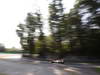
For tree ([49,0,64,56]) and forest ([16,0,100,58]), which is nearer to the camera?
forest ([16,0,100,58])

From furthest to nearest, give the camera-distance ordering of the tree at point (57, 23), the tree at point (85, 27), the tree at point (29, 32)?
the tree at point (29, 32) < the tree at point (57, 23) < the tree at point (85, 27)

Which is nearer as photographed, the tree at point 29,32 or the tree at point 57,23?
the tree at point 57,23

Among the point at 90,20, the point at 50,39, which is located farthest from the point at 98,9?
the point at 50,39

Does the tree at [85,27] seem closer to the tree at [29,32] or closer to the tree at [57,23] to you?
the tree at [57,23]

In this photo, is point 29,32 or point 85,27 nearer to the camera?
point 85,27

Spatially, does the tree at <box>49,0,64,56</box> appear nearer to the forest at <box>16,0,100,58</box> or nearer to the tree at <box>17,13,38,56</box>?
the forest at <box>16,0,100,58</box>

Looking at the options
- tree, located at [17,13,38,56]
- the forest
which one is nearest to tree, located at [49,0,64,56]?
the forest

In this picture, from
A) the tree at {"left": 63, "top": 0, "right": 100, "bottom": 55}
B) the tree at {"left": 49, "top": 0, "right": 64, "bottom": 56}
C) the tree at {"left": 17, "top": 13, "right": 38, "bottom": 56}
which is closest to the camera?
the tree at {"left": 63, "top": 0, "right": 100, "bottom": 55}

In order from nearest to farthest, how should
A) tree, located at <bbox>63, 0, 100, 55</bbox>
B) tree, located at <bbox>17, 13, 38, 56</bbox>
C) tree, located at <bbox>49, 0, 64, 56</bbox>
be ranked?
tree, located at <bbox>63, 0, 100, 55</bbox>
tree, located at <bbox>49, 0, 64, 56</bbox>
tree, located at <bbox>17, 13, 38, 56</bbox>

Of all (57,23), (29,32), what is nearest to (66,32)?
(57,23)

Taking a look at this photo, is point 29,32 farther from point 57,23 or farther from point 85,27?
point 85,27

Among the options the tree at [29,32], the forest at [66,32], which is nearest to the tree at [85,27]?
the forest at [66,32]

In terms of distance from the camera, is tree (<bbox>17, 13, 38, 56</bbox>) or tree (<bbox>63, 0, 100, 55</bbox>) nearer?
tree (<bbox>63, 0, 100, 55</bbox>)

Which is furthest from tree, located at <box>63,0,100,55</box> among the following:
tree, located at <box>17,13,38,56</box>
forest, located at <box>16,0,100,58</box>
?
tree, located at <box>17,13,38,56</box>
